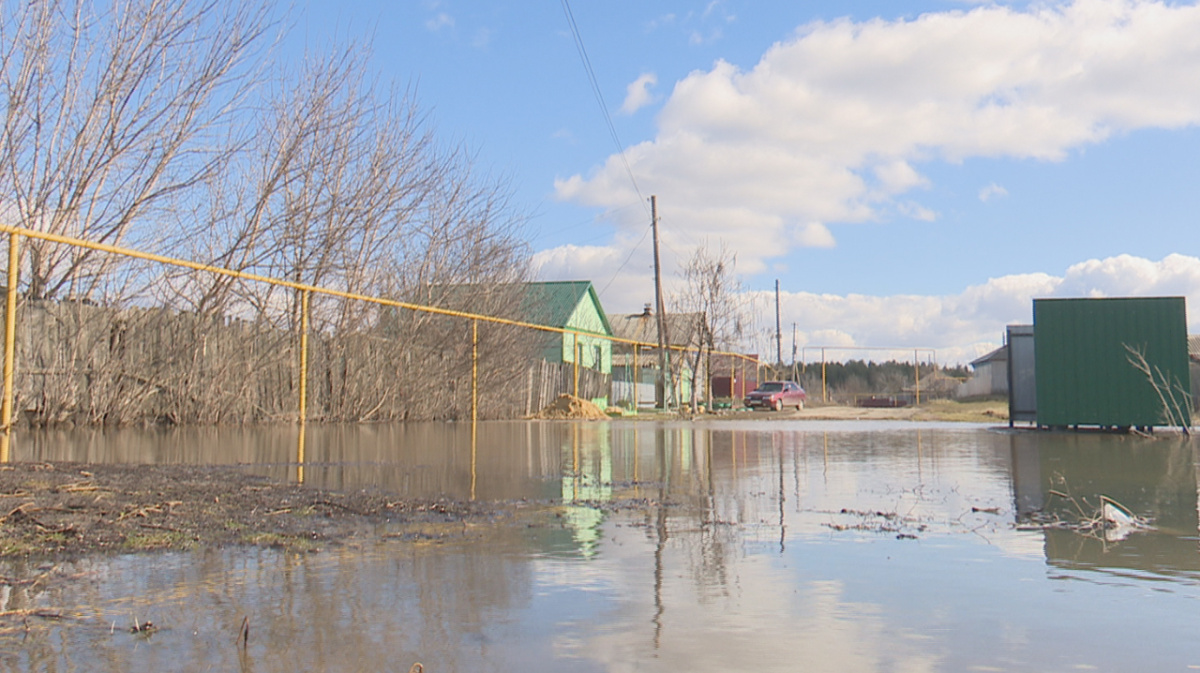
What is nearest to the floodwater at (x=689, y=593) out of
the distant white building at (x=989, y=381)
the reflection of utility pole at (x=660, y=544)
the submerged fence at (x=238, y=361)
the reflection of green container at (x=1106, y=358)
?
the reflection of utility pole at (x=660, y=544)

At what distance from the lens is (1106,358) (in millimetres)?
15336

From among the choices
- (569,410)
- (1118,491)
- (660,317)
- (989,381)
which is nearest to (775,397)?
(660,317)

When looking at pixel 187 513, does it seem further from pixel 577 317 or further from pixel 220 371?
pixel 577 317

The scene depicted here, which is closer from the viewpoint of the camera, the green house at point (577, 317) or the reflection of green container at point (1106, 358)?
the reflection of green container at point (1106, 358)

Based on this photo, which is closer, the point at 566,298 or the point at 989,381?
the point at 566,298

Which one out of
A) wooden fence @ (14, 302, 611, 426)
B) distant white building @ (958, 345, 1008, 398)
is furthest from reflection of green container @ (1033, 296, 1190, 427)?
distant white building @ (958, 345, 1008, 398)

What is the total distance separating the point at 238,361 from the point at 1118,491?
12.3m

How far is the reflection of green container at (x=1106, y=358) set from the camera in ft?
48.9

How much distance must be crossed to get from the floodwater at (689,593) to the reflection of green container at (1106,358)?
9.46 m

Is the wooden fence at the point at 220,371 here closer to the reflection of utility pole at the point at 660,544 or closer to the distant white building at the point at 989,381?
the reflection of utility pole at the point at 660,544

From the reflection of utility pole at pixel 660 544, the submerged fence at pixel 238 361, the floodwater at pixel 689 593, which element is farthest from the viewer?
the submerged fence at pixel 238 361

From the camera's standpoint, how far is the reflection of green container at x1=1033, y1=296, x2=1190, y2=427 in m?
14.9

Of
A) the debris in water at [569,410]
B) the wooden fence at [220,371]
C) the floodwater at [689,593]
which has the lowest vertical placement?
the floodwater at [689,593]

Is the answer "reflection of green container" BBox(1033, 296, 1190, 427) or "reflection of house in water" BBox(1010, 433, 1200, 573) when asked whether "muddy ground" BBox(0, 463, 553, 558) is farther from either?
"reflection of green container" BBox(1033, 296, 1190, 427)
